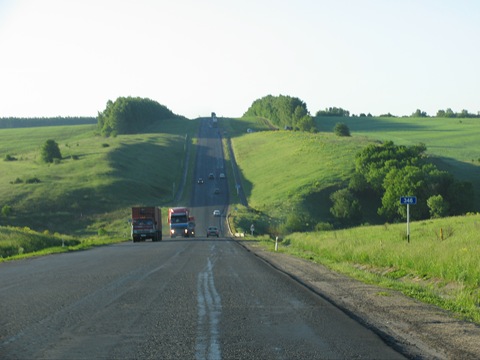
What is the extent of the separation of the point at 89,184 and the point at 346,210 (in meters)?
42.0

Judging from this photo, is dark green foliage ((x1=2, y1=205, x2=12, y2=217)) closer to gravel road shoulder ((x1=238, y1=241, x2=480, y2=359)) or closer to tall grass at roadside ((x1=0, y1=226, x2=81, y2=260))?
tall grass at roadside ((x1=0, y1=226, x2=81, y2=260))

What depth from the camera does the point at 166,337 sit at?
1136 cm

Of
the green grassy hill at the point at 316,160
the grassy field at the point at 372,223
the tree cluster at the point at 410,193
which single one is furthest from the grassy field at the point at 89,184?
the tree cluster at the point at 410,193

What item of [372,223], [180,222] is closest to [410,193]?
[372,223]

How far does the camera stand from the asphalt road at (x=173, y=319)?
10289mm

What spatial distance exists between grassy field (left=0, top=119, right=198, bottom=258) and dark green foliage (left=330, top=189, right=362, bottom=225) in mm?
27803

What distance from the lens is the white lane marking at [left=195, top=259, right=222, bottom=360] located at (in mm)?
10086

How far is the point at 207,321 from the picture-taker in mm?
13094

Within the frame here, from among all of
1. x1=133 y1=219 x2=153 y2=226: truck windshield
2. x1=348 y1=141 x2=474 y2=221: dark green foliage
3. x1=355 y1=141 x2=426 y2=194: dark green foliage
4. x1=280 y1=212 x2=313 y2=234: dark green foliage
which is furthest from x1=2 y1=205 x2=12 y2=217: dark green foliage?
x1=355 y1=141 x2=426 y2=194: dark green foliage

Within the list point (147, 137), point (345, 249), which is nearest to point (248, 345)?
point (345, 249)

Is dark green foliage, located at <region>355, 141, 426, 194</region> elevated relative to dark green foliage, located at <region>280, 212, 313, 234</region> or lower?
elevated

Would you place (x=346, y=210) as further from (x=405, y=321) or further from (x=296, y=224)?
(x=405, y=321)

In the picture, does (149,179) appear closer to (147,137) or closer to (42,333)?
(147,137)

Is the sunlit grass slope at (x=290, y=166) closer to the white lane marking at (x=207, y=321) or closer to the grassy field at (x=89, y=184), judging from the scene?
the grassy field at (x=89, y=184)
